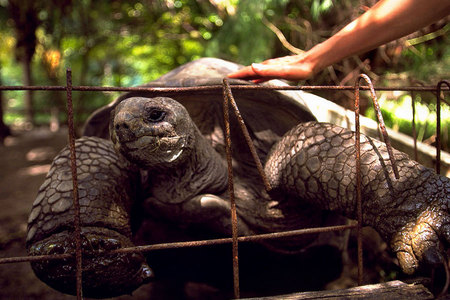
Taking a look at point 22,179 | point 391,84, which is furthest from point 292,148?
point 22,179

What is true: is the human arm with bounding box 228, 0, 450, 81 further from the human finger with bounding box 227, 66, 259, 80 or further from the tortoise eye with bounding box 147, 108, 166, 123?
the tortoise eye with bounding box 147, 108, 166, 123

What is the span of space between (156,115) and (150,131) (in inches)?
2.5

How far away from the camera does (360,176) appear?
3.45 feet

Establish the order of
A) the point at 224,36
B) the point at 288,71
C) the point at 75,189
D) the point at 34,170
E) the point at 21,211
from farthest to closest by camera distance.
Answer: the point at 34,170, the point at 224,36, the point at 21,211, the point at 288,71, the point at 75,189

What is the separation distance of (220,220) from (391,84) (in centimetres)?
389

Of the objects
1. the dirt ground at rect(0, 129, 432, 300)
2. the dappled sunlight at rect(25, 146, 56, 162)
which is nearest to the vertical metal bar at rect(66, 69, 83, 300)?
the dirt ground at rect(0, 129, 432, 300)

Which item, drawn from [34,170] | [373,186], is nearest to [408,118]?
[373,186]

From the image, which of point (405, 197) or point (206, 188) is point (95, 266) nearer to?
point (206, 188)

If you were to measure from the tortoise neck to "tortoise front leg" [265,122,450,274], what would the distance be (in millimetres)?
224

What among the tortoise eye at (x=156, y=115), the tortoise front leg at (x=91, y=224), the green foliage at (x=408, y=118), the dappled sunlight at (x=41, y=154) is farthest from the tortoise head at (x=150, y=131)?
the dappled sunlight at (x=41, y=154)

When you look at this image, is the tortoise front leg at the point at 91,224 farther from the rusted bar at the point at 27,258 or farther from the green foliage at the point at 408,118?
the green foliage at the point at 408,118

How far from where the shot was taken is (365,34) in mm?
1112

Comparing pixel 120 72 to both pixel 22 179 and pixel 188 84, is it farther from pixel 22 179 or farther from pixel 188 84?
pixel 188 84

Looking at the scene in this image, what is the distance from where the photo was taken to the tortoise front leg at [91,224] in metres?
1.02
